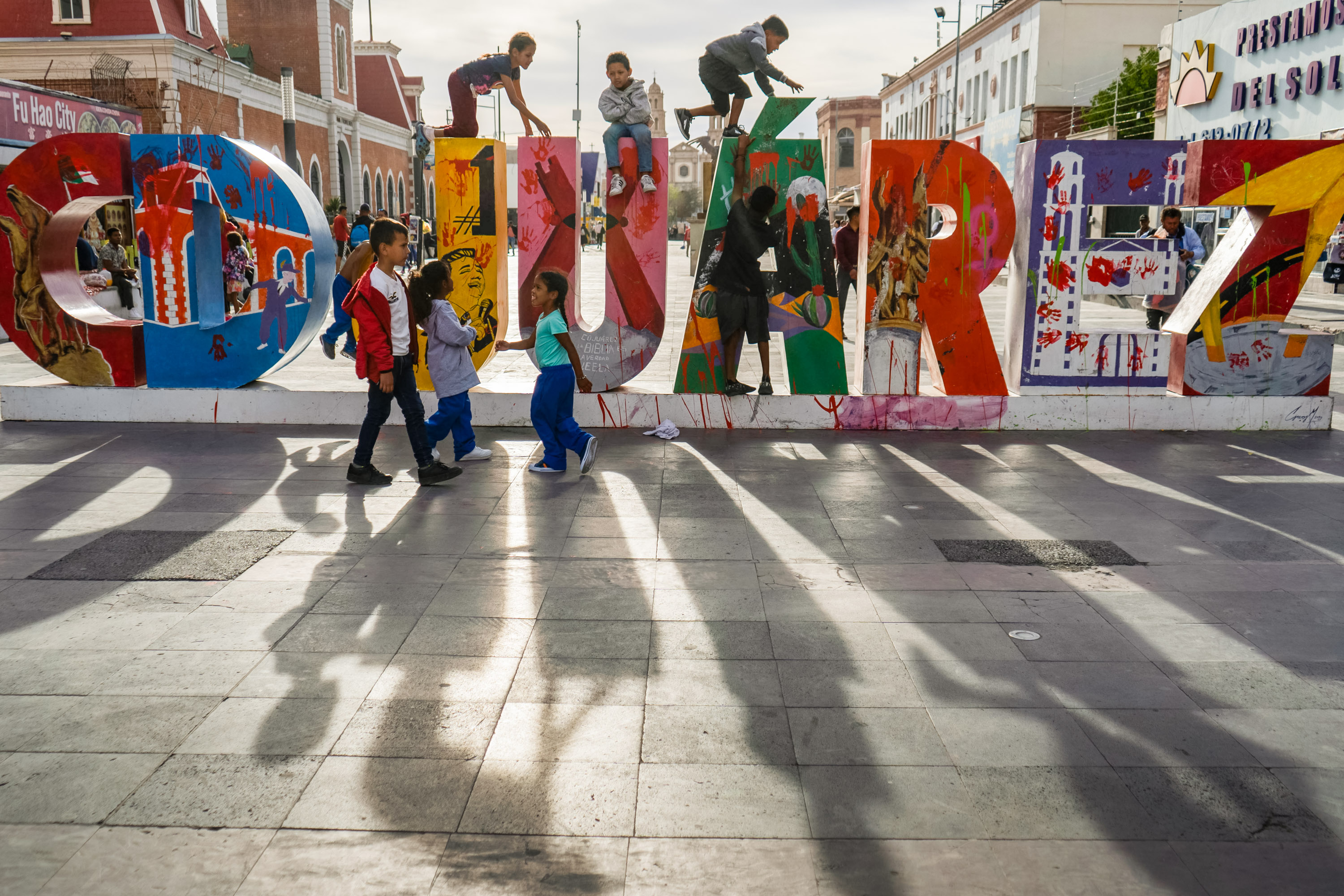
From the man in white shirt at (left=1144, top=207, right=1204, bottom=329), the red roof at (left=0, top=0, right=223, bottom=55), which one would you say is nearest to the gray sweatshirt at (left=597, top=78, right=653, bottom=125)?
the man in white shirt at (left=1144, top=207, right=1204, bottom=329)

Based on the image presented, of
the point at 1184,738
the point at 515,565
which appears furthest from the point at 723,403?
the point at 1184,738

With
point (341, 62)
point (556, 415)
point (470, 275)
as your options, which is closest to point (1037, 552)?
point (556, 415)

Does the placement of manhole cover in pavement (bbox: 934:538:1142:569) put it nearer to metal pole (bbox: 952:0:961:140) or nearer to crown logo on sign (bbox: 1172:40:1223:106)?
crown logo on sign (bbox: 1172:40:1223:106)

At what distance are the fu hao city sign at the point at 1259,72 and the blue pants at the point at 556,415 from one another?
1796 cm

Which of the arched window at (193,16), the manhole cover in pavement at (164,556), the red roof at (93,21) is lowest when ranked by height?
the manhole cover in pavement at (164,556)

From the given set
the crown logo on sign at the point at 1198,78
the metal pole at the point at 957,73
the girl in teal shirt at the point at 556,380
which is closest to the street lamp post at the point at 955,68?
the metal pole at the point at 957,73

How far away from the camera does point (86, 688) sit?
12.8ft

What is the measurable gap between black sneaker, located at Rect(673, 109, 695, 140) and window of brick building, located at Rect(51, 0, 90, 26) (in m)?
21.8

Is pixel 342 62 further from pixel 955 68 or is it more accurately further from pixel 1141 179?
pixel 1141 179

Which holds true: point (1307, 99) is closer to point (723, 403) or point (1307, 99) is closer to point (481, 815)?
point (723, 403)

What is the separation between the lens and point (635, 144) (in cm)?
894

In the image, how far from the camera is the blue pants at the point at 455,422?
24.6 ft

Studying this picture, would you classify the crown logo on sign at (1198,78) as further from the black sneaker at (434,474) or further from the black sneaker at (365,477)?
the black sneaker at (365,477)

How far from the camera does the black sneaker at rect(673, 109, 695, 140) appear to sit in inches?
357
